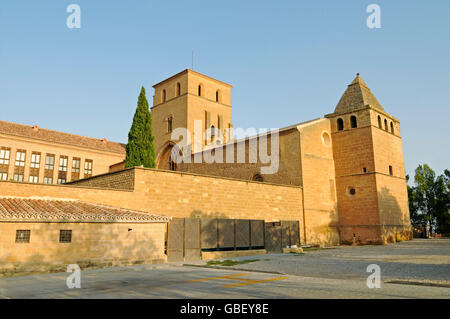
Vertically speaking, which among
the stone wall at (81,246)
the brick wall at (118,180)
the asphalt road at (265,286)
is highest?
the brick wall at (118,180)

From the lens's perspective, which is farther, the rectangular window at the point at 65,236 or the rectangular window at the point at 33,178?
the rectangular window at the point at 33,178

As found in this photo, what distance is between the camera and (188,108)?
42469 mm

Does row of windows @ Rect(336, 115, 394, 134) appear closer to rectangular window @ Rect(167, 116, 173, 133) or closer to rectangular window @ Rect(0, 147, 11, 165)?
rectangular window @ Rect(167, 116, 173, 133)

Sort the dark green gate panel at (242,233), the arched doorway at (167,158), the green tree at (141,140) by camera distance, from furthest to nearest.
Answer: the arched doorway at (167,158)
the green tree at (141,140)
the dark green gate panel at (242,233)

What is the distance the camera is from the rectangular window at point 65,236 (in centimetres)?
1398

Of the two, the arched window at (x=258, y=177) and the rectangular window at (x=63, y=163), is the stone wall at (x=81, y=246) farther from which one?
the rectangular window at (x=63, y=163)

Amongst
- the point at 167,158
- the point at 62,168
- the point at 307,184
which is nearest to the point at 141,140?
the point at 307,184

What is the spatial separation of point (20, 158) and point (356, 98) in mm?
37085

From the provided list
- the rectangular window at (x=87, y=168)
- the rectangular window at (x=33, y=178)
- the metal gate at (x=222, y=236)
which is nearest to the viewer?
the metal gate at (x=222, y=236)

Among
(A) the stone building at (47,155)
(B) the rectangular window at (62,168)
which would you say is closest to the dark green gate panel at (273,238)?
(A) the stone building at (47,155)

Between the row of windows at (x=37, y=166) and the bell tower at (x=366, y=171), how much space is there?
31.7m

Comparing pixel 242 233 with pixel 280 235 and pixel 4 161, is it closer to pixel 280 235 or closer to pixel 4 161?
pixel 280 235

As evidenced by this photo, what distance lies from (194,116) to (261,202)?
2070 cm

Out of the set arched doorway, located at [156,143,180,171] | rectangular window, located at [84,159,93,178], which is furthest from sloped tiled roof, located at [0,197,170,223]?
rectangular window, located at [84,159,93,178]
